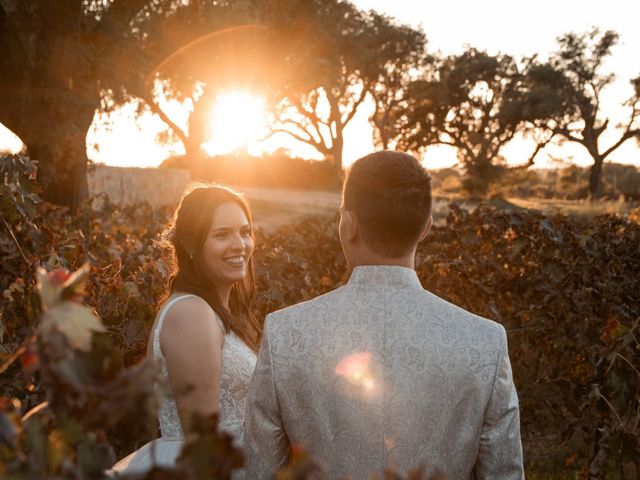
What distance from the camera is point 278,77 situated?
31859 mm

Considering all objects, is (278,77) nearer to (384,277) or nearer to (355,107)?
(355,107)

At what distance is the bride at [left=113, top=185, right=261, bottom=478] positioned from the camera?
2787mm

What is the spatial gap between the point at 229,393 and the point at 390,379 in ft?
4.16

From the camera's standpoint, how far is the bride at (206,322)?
9.14ft

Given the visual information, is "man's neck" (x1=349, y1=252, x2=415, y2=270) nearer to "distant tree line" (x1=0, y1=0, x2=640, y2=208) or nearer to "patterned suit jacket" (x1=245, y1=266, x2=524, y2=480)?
"patterned suit jacket" (x1=245, y1=266, x2=524, y2=480)

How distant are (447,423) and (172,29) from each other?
24260 mm

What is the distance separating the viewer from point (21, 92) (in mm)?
16297

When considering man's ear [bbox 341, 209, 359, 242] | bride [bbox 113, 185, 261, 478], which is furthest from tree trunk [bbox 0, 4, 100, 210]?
man's ear [bbox 341, 209, 359, 242]

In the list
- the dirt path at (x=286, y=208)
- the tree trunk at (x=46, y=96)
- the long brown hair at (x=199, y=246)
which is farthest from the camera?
the dirt path at (x=286, y=208)

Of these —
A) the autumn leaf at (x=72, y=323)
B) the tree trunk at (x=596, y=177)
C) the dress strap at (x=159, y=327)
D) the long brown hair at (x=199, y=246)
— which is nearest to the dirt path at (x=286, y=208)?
the long brown hair at (x=199, y=246)

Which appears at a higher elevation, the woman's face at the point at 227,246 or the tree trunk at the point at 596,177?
the woman's face at the point at 227,246

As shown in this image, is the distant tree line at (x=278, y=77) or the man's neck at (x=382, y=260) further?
the distant tree line at (x=278, y=77)

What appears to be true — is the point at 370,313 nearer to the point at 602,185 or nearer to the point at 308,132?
the point at 308,132

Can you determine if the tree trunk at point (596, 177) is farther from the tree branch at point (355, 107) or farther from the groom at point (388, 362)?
the groom at point (388, 362)
